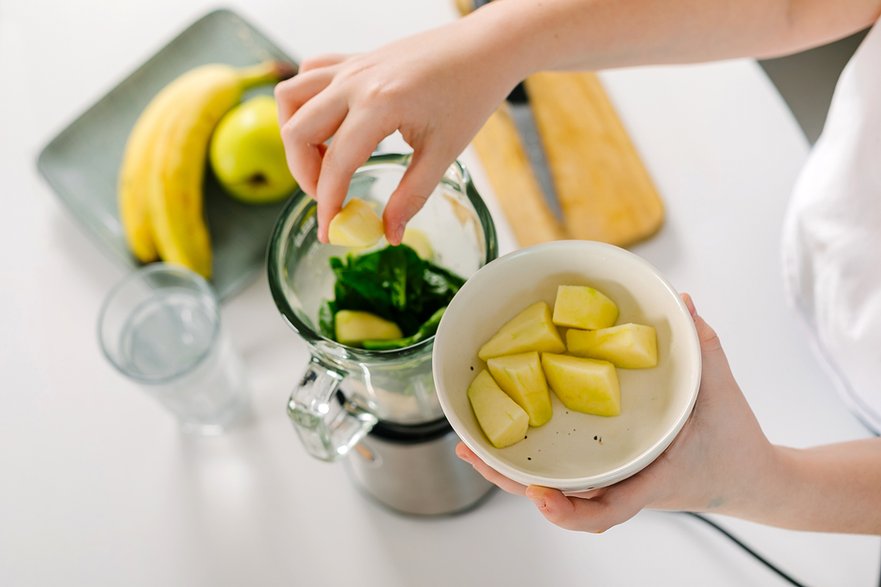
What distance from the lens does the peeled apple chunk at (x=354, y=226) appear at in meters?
0.57

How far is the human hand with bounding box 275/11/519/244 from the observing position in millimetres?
582

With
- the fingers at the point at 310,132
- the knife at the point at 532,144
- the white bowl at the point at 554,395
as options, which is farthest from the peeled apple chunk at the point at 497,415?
the knife at the point at 532,144

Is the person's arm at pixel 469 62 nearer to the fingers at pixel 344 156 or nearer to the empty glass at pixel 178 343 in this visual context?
the fingers at pixel 344 156

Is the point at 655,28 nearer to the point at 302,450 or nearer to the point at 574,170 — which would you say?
the point at 574,170

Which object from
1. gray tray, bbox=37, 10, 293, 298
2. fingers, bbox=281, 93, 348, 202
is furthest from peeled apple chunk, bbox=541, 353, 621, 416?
gray tray, bbox=37, 10, 293, 298

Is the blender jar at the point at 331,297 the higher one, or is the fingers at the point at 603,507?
the blender jar at the point at 331,297

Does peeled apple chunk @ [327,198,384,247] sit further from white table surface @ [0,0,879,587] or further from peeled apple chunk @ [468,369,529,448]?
white table surface @ [0,0,879,587]

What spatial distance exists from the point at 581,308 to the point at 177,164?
1.96ft

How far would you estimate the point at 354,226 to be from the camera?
0.57 meters

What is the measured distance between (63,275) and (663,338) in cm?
74

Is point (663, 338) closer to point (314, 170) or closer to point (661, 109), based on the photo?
point (314, 170)

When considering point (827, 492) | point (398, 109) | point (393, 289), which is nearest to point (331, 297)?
point (393, 289)

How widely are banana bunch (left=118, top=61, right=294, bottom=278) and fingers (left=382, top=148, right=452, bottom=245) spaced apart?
40 centimetres

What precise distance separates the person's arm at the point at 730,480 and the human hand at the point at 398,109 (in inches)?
8.1
